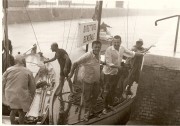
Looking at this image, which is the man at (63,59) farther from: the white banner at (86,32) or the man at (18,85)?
the man at (18,85)

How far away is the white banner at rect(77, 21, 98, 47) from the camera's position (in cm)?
588

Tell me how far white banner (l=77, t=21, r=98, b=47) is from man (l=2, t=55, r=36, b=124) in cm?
150

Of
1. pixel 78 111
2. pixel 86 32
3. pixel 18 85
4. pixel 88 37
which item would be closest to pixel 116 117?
pixel 78 111

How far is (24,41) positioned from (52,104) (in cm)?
1904

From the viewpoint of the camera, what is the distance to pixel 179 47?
6203 mm

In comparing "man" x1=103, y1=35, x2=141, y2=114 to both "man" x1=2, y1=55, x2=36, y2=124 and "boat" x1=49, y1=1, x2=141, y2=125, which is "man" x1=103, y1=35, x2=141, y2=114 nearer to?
"boat" x1=49, y1=1, x2=141, y2=125

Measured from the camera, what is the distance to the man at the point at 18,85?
4.71m

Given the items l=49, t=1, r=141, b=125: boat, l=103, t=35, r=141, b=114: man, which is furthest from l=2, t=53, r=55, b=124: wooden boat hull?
l=103, t=35, r=141, b=114: man

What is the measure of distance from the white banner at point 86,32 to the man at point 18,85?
4.94 ft

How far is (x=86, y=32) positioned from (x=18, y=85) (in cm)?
192

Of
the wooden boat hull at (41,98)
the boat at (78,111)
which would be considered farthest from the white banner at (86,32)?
the wooden boat hull at (41,98)

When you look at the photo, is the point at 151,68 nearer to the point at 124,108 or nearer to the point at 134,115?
the point at 134,115

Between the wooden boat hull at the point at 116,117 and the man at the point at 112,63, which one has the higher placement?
the man at the point at 112,63

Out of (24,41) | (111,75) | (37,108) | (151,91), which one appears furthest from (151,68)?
(24,41)
